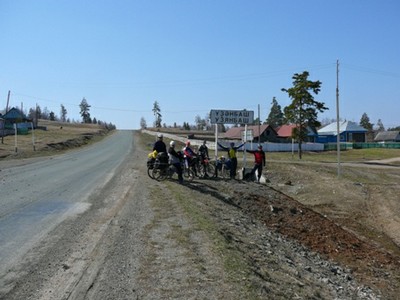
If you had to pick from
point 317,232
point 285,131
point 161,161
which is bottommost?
point 317,232

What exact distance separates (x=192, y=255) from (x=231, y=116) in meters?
16.1

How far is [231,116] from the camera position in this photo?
22500 millimetres

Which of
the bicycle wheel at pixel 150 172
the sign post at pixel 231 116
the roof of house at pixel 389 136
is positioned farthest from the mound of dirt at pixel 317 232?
the roof of house at pixel 389 136

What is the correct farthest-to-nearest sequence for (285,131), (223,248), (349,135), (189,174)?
(349,135), (285,131), (189,174), (223,248)

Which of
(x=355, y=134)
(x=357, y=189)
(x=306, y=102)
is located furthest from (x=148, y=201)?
(x=355, y=134)

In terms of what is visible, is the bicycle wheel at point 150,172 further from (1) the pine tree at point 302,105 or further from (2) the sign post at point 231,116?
(1) the pine tree at point 302,105

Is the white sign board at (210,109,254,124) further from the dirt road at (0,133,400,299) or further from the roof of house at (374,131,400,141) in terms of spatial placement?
the roof of house at (374,131,400,141)

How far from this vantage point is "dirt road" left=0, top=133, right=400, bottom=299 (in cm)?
567

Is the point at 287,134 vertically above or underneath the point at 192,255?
above

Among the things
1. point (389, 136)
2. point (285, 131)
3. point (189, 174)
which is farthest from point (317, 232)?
point (389, 136)

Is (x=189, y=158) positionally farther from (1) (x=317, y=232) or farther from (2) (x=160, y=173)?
(1) (x=317, y=232)

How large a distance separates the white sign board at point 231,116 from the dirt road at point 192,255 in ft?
25.1

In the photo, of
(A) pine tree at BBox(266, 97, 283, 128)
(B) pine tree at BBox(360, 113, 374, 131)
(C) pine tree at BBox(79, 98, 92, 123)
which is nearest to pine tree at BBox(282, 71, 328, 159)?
(A) pine tree at BBox(266, 97, 283, 128)

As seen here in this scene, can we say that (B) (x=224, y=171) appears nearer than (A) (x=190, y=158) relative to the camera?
No
